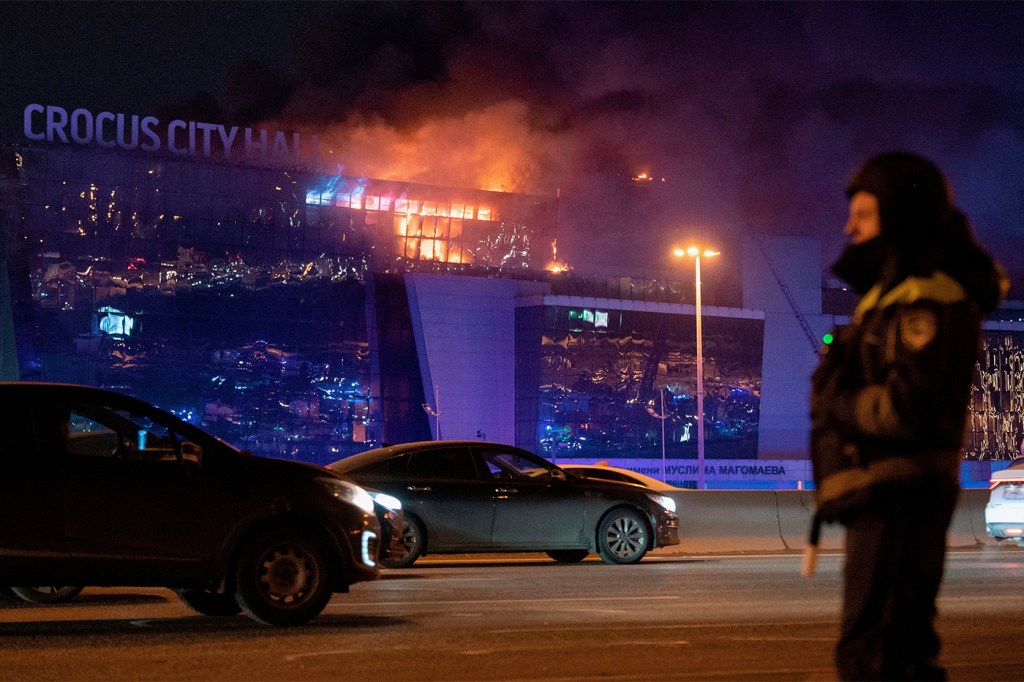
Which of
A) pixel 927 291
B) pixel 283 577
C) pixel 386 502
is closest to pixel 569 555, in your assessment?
pixel 386 502

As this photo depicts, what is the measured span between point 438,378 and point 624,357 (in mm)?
8955

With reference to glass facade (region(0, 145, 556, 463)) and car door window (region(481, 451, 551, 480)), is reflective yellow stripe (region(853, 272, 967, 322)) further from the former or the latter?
glass facade (region(0, 145, 556, 463))

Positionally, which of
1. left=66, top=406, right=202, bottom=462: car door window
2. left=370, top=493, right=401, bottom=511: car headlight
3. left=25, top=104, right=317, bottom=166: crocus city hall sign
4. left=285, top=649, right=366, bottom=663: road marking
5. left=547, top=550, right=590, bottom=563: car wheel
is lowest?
left=547, top=550, right=590, bottom=563: car wheel

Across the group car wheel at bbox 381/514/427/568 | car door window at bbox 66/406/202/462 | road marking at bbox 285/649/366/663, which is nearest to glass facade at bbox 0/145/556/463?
car wheel at bbox 381/514/427/568

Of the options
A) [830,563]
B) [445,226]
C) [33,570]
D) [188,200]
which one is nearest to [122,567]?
[33,570]

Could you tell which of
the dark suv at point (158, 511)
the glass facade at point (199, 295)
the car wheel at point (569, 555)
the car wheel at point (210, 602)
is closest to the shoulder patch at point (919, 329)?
the dark suv at point (158, 511)

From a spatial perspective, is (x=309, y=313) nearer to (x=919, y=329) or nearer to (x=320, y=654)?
(x=320, y=654)

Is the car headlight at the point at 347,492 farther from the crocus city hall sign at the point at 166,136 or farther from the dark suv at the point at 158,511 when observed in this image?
the crocus city hall sign at the point at 166,136

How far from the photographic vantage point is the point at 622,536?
16.5 metres

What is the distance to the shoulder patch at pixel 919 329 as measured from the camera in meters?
3.12

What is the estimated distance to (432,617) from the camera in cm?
963

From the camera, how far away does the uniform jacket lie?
123 inches

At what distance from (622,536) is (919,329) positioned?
13567 millimetres

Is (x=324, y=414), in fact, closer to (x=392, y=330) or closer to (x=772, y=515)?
(x=392, y=330)
